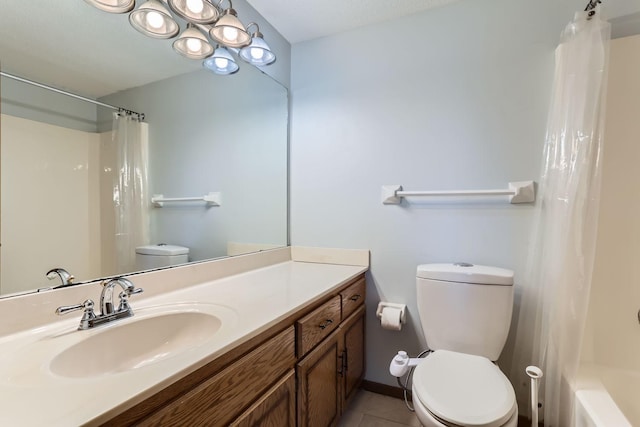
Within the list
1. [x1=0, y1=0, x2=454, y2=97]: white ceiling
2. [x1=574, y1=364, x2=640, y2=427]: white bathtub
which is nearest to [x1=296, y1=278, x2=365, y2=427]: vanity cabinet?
[x1=574, y1=364, x2=640, y2=427]: white bathtub

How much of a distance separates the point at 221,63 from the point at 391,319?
1.69 meters

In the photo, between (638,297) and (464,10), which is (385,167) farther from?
(638,297)

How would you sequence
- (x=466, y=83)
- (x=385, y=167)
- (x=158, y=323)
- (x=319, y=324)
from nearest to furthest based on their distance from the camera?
(x=158, y=323) < (x=319, y=324) < (x=466, y=83) < (x=385, y=167)

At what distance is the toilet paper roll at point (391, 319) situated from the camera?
5.36 ft

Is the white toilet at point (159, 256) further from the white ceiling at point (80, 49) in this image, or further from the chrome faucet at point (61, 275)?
the white ceiling at point (80, 49)

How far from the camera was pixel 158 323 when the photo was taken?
996 millimetres

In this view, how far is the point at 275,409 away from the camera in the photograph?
95 cm

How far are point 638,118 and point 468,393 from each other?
4.72 feet

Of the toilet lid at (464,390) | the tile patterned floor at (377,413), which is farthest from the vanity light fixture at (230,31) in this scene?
the tile patterned floor at (377,413)

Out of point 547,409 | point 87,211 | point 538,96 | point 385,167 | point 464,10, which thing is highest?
point 464,10

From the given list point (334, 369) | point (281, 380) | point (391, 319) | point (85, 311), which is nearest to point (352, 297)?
point (391, 319)

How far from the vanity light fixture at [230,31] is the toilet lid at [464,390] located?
173 centimetres

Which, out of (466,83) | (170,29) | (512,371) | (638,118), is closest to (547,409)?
(512,371)

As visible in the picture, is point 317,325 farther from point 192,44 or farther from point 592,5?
point 592,5
